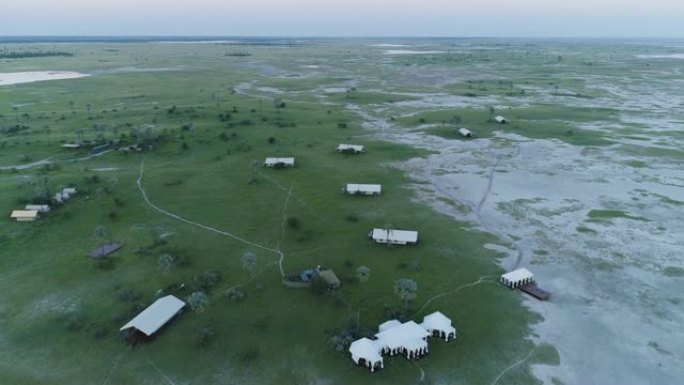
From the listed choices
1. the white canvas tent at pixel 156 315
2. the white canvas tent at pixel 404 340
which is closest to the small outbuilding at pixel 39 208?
the white canvas tent at pixel 156 315

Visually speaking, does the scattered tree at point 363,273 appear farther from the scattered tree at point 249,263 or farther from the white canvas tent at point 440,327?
the scattered tree at point 249,263

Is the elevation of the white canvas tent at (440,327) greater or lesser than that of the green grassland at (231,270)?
greater

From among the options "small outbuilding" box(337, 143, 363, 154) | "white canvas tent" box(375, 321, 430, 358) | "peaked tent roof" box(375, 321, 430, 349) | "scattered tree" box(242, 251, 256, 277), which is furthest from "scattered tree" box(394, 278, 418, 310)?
"small outbuilding" box(337, 143, 363, 154)

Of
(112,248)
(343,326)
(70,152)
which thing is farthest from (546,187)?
(70,152)

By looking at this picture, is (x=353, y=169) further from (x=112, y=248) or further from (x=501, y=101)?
(x=501, y=101)

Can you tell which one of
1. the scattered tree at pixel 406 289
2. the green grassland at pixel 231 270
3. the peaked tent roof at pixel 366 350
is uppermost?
the scattered tree at pixel 406 289

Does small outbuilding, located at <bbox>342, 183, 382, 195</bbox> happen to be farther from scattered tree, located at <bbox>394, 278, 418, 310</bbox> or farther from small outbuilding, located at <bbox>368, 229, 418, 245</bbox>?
scattered tree, located at <bbox>394, 278, 418, 310</bbox>

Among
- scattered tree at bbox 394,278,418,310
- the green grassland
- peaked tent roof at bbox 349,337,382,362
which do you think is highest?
scattered tree at bbox 394,278,418,310
